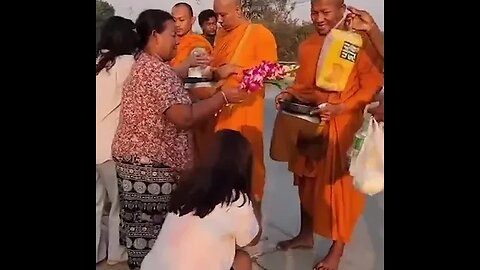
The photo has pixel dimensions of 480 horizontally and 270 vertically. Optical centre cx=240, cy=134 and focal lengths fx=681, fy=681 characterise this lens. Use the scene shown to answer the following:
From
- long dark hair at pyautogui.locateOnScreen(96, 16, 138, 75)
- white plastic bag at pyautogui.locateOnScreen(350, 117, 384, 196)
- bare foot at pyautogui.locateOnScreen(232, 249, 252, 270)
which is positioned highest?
long dark hair at pyautogui.locateOnScreen(96, 16, 138, 75)

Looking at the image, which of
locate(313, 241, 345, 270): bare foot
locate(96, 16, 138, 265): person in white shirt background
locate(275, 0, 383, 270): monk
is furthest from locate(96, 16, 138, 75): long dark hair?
locate(313, 241, 345, 270): bare foot

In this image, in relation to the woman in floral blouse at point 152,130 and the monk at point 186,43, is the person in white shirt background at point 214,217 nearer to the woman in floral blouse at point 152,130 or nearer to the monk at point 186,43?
the woman in floral blouse at point 152,130

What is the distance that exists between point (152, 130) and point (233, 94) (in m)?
0.18

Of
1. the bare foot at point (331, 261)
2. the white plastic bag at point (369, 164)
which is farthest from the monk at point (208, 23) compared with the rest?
the bare foot at point (331, 261)

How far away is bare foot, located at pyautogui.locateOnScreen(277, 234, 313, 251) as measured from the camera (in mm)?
1351

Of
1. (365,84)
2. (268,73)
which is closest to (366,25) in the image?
Answer: (365,84)

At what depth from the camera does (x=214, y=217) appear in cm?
133

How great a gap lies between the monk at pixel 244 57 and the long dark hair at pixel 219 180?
0.01 metres

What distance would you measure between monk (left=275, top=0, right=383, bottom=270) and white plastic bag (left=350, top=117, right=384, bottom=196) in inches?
0.6

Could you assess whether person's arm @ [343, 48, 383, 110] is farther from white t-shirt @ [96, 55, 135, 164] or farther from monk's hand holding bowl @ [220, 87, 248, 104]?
white t-shirt @ [96, 55, 135, 164]

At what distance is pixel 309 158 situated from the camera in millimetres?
1354
